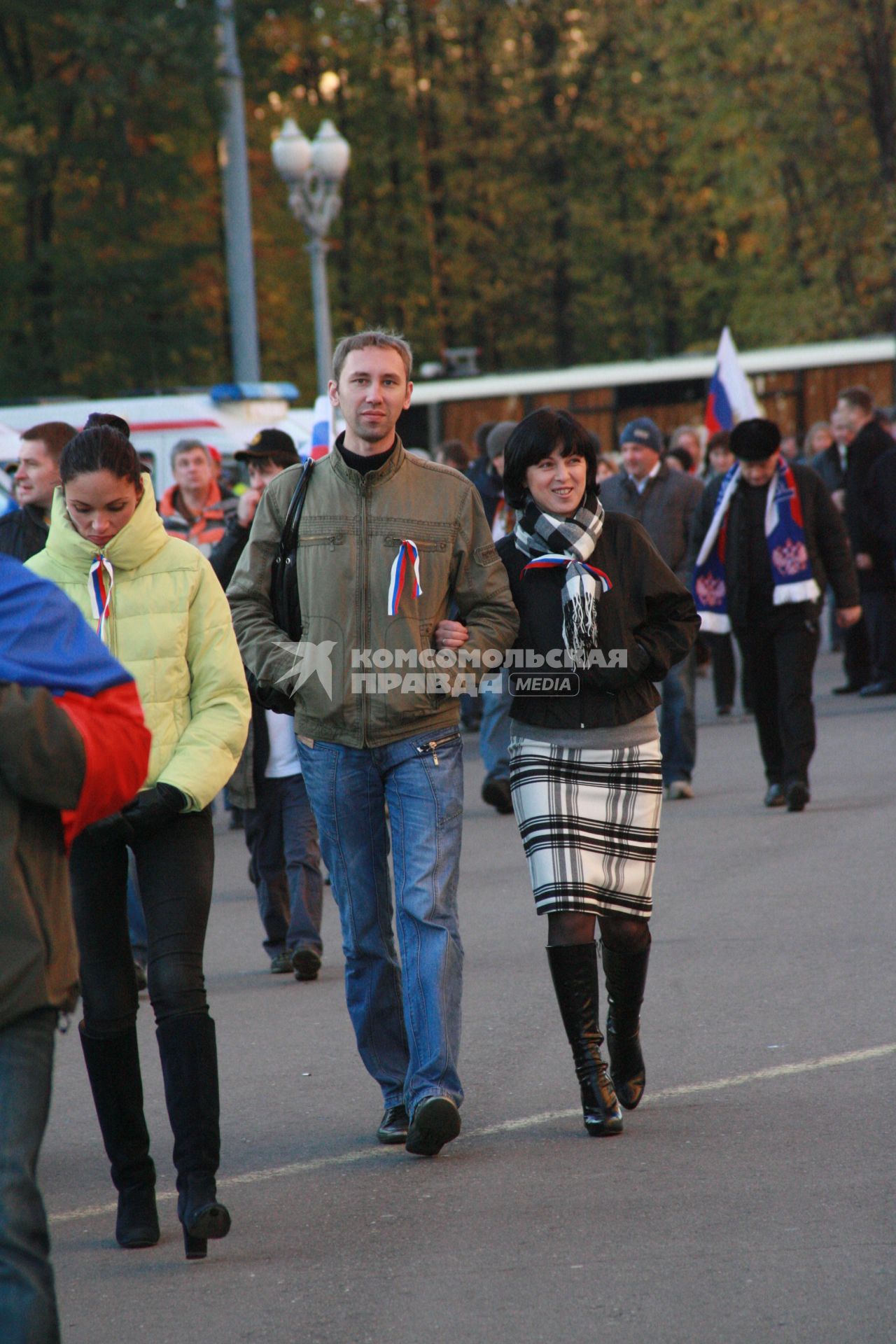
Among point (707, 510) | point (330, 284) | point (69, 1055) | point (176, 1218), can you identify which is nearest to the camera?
point (176, 1218)

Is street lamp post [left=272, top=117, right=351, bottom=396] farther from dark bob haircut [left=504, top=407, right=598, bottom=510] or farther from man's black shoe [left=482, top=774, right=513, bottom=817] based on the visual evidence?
dark bob haircut [left=504, top=407, right=598, bottom=510]

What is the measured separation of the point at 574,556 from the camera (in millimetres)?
5328

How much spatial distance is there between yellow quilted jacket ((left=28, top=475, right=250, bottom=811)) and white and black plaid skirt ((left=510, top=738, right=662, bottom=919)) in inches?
38.9

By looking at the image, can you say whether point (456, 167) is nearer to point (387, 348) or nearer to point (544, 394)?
point (544, 394)

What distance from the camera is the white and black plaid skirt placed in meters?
5.29

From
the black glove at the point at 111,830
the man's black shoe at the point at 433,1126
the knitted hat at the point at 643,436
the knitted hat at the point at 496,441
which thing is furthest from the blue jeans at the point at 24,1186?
the knitted hat at the point at 496,441

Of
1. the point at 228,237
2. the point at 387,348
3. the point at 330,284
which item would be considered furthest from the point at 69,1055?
the point at 330,284

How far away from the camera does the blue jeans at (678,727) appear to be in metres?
11.0

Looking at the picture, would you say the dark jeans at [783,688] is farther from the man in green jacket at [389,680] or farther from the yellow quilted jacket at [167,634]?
the yellow quilted jacket at [167,634]

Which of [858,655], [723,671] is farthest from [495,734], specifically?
[858,655]

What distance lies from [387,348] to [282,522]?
54 centimetres

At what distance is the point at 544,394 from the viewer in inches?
1177

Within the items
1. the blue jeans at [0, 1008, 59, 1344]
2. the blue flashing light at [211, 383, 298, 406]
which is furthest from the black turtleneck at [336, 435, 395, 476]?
the blue flashing light at [211, 383, 298, 406]

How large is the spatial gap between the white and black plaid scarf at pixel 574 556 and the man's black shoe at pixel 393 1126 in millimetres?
1317
